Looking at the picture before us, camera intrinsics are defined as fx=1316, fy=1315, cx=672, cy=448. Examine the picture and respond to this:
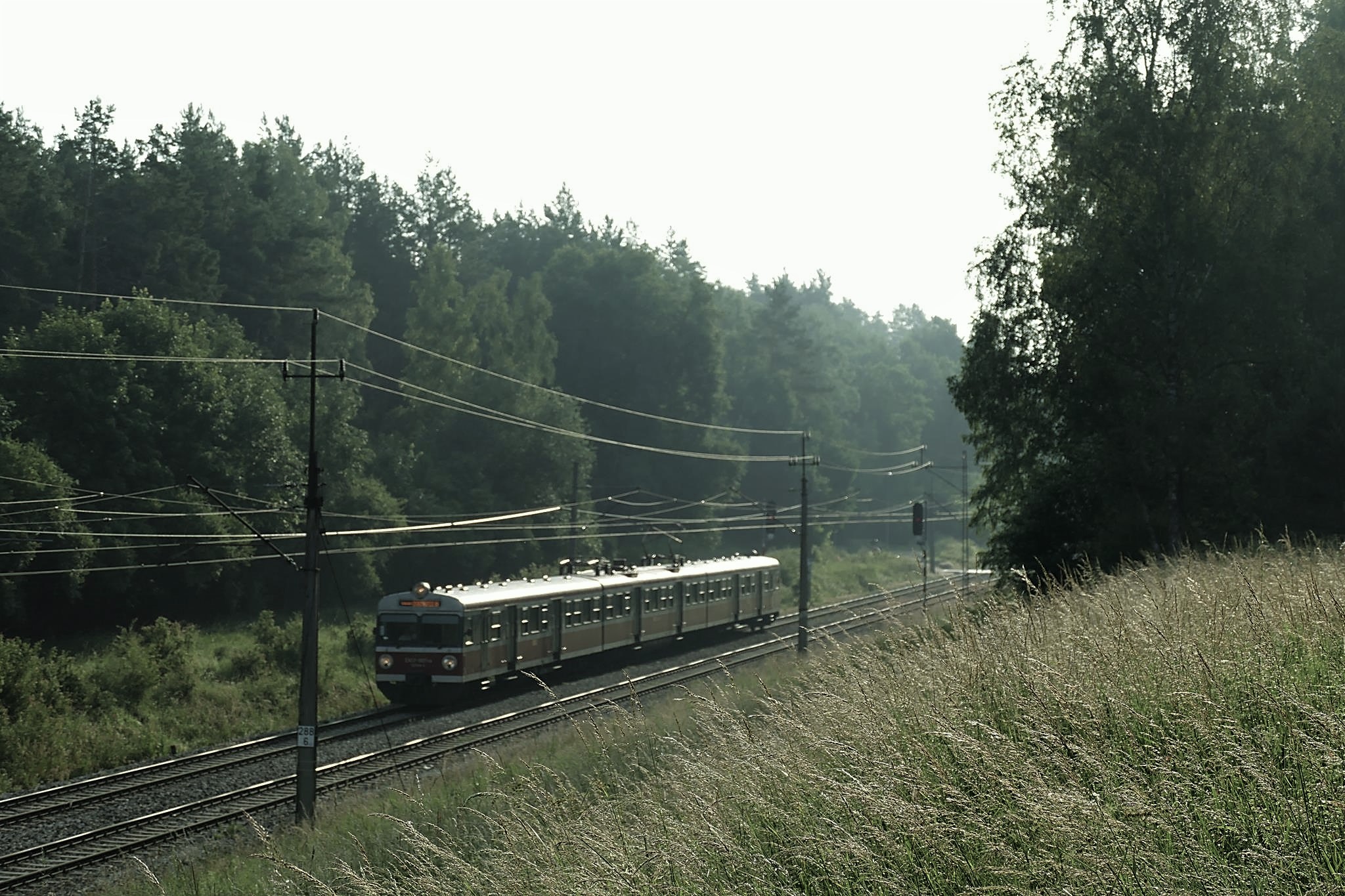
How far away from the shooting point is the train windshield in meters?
28.9

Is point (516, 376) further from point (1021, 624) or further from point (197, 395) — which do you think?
point (1021, 624)

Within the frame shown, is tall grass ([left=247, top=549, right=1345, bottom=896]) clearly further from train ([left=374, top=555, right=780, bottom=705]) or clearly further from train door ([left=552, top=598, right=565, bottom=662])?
train door ([left=552, top=598, right=565, bottom=662])

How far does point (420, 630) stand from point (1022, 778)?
79.4ft

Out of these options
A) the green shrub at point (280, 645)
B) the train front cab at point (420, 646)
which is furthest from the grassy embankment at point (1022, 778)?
the green shrub at point (280, 645)

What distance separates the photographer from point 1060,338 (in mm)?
31859

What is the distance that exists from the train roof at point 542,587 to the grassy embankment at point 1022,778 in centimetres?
1852

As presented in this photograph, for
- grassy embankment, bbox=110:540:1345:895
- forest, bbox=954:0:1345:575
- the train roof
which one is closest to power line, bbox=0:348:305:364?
the train roof

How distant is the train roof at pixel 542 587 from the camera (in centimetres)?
2931

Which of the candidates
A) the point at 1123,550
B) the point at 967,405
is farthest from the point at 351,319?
the point at 1123,550

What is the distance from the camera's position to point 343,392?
58312 mm

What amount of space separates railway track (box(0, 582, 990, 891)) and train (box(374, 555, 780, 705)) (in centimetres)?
121

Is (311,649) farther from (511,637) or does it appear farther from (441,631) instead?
(511,637)

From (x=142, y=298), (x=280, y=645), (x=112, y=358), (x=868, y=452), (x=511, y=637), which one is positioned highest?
(x=142, y=298)

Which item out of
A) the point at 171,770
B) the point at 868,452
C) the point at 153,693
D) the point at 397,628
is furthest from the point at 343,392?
the point at 868,452
